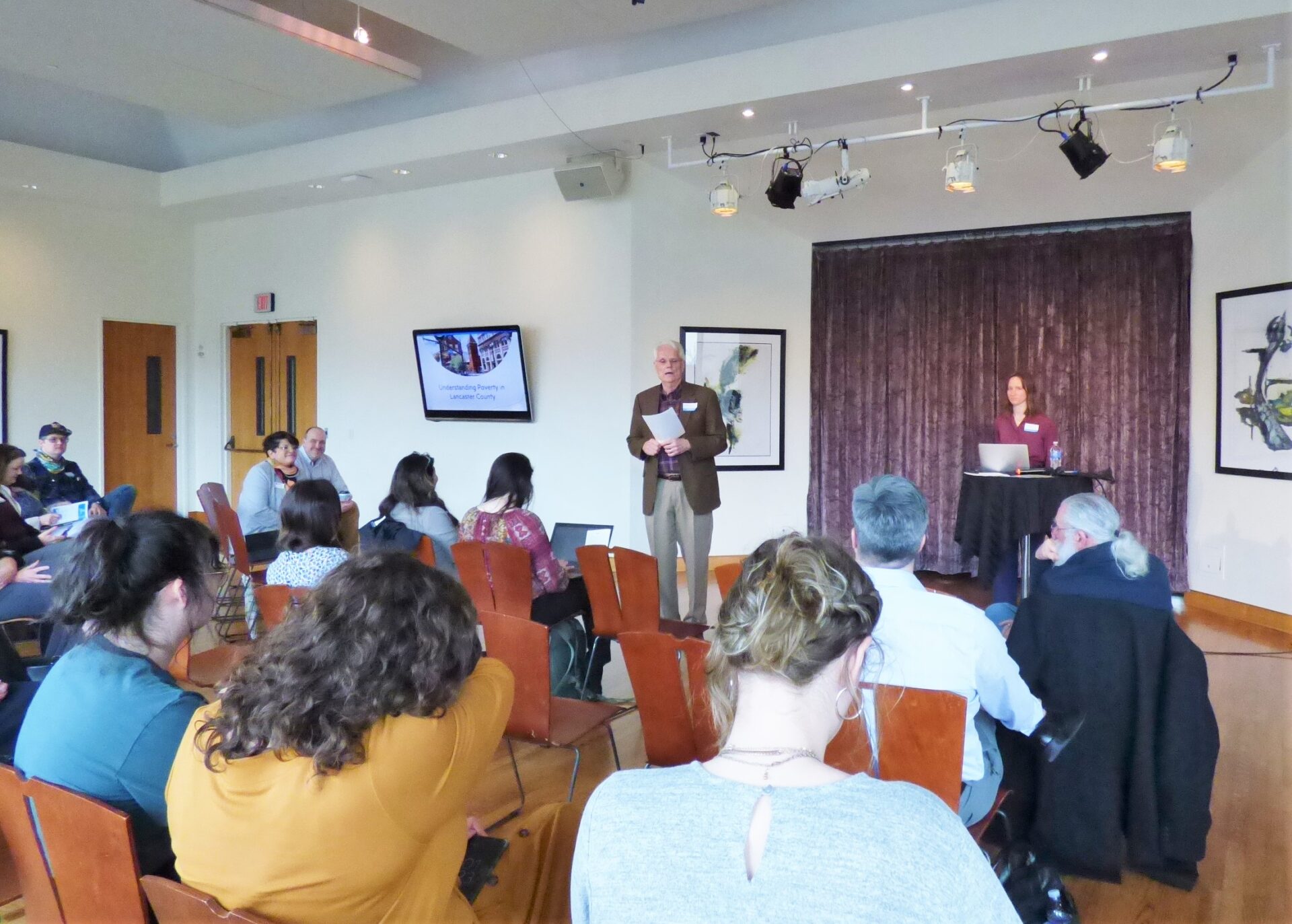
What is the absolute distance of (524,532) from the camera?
391 cm

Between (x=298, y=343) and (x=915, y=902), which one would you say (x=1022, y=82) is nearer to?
(x=915, y=902)

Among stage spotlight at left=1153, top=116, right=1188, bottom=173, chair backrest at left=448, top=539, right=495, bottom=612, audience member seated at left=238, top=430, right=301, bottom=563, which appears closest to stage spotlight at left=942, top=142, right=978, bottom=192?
stage spotlight at left=1153, top=116, right=1188, bottom=173

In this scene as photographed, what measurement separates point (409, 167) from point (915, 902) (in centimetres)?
758

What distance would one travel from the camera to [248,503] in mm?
6035

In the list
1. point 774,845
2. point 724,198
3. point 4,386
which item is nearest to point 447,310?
point 724,198

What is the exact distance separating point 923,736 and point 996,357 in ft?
19.8

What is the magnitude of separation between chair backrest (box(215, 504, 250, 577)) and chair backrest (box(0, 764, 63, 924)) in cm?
362

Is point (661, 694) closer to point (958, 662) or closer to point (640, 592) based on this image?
point (958, 662)

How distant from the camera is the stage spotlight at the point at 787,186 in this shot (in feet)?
19.6

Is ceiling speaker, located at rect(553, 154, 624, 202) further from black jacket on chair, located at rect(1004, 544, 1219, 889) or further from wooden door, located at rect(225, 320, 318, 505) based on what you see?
black jacket on chair, located at rect(1004, 544, 1219, 889)

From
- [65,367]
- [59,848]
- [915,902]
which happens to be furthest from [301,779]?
[65,367]

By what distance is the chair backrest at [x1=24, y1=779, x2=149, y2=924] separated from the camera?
142 centimetres

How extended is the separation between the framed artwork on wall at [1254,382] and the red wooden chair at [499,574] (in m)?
4.90

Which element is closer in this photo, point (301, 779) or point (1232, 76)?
point (301, 779)
